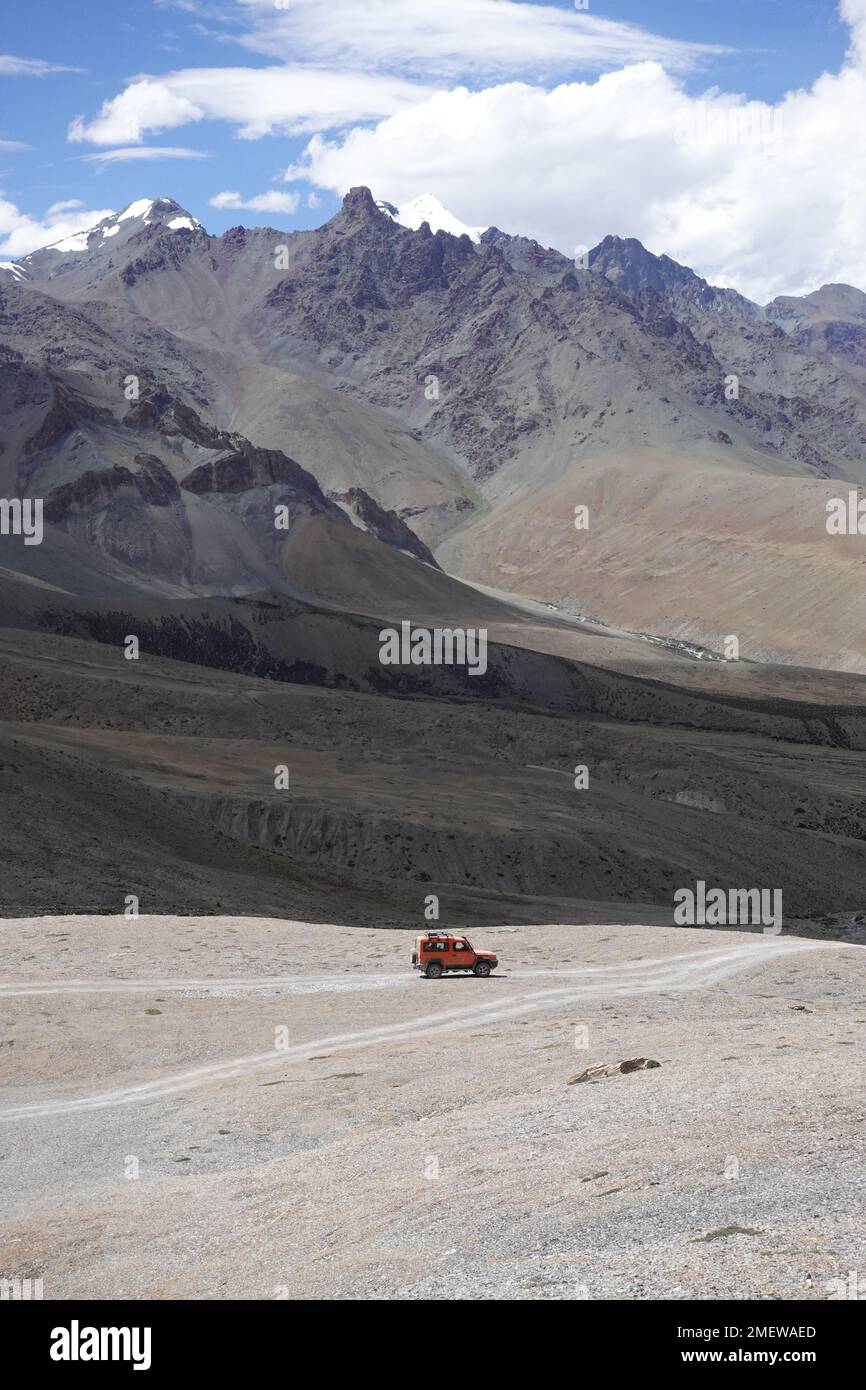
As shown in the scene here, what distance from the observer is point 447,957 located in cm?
3294

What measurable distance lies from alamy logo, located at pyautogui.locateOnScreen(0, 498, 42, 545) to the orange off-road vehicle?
121089mm

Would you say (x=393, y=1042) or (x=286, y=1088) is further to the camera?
(x=393, y=1042)

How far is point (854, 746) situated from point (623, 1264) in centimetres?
9931

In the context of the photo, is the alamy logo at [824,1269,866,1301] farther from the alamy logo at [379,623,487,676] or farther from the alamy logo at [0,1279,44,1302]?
the alamy logo at [379,623,487,676]

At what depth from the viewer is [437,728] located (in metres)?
83.6

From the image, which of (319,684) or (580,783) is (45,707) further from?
(319,684)

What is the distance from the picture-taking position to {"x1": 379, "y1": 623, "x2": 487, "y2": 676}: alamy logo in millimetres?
118875

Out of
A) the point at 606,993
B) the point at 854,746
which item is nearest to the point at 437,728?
the point at 854,746

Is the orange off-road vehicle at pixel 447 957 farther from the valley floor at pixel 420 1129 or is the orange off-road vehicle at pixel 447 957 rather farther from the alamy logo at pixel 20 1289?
the alamy logo at pixel 20 1289
